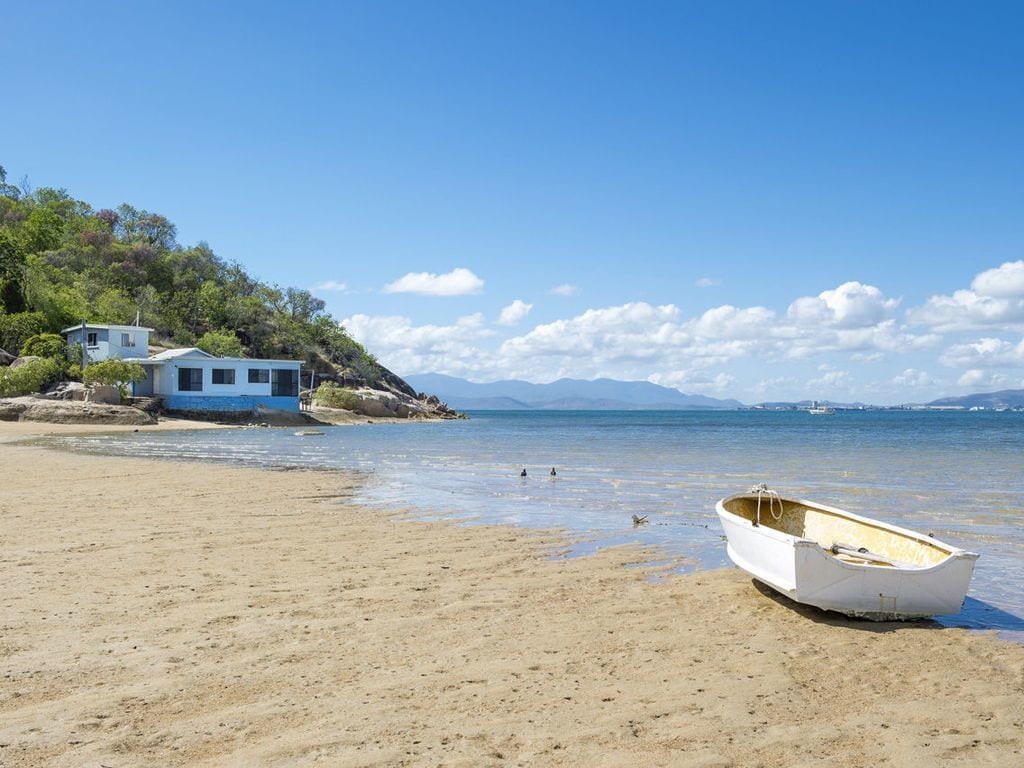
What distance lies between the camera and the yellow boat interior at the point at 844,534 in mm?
9773

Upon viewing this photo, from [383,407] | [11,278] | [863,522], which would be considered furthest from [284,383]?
[863,522]

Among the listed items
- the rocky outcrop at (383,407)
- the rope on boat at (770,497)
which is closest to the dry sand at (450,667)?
the rope on boat at (770,497)

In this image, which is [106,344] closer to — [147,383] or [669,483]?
[147,383]

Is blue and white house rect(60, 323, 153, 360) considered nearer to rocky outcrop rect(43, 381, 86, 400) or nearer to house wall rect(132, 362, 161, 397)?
house wall rect(132, 362, 161, 397)

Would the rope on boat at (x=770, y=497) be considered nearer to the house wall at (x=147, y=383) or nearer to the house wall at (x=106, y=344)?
the house wall at (x=147, y=383)

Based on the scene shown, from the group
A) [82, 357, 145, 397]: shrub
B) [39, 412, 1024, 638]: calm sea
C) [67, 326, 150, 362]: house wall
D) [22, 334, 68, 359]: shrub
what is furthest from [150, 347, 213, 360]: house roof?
[39, 412, 1024, 638]: calm sea

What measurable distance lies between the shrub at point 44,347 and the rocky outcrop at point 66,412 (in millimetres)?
7503

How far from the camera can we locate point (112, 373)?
5412 cm

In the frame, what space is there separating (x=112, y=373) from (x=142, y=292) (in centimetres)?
3332

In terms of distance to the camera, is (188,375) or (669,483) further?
(188,375)

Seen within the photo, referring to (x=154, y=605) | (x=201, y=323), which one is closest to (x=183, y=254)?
(x=201, y=323)

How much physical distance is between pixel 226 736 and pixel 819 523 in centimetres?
936

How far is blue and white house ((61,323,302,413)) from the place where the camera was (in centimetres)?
5975

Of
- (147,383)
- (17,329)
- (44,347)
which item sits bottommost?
(147,383)
